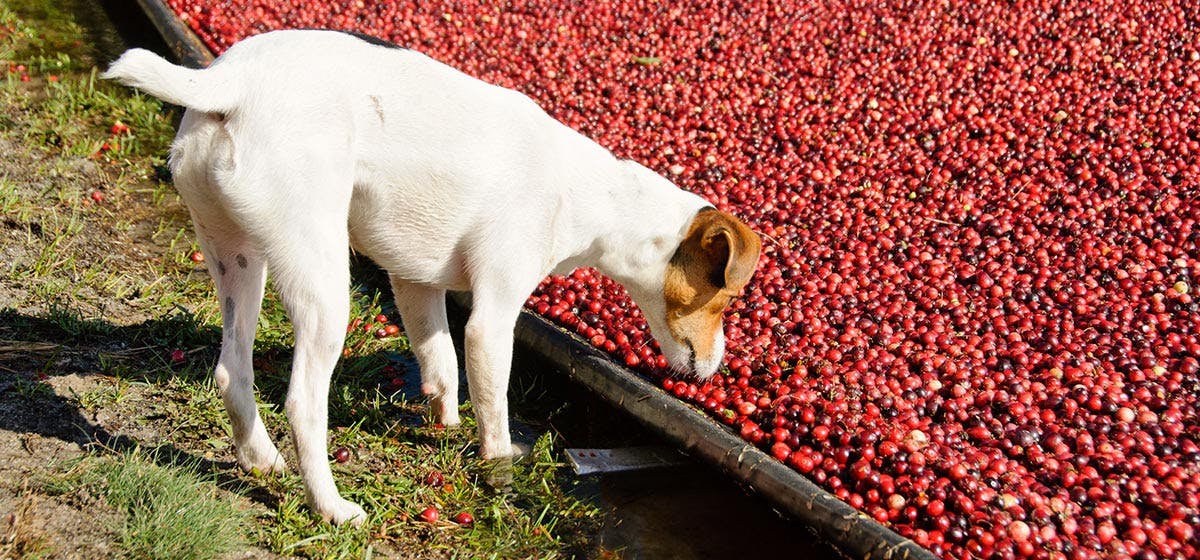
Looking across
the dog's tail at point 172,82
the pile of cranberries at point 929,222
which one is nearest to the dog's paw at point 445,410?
the pile of cranberries at point 929,222

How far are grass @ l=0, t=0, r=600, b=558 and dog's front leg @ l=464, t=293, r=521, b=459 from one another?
0.29 metres

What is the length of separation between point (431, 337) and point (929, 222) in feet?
10.2

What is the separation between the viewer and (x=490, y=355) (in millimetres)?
4387

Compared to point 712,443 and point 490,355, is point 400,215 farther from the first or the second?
point 712,443

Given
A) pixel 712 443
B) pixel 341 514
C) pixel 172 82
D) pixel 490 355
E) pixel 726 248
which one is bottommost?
pixel 341 514

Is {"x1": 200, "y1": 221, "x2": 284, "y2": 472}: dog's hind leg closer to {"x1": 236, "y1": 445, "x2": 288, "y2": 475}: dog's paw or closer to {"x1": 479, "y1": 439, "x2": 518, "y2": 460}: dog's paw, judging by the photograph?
{"x1": 236, "y1": 445, "x2": 288, "y2": 475}: dog's paw

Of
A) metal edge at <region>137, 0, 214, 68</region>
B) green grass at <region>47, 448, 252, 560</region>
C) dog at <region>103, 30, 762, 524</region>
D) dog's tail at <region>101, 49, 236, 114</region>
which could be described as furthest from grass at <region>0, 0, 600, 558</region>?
dog's tail at <region>101, 49, 236, 114</region>

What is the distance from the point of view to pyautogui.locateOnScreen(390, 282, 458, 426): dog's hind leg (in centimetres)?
477

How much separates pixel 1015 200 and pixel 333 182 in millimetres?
4286

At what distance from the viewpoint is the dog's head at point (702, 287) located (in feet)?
14.9

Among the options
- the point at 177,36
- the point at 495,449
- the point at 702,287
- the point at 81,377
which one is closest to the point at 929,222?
the point at 702,287

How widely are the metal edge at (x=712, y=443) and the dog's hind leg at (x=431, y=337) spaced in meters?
0.60

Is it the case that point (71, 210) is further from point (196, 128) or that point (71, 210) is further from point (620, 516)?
point (620, 516)

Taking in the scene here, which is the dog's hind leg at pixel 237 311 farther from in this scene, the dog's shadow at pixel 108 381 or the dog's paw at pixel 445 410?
the dog's paw at pixel 445 410
